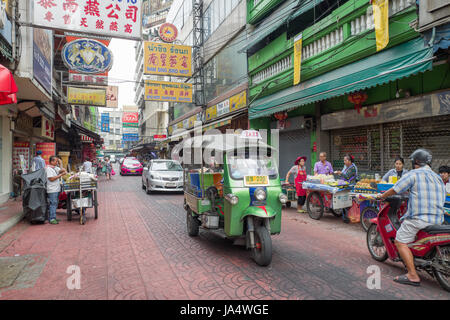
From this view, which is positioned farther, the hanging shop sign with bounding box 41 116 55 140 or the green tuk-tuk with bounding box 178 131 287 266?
the hanging shop sign with bounding box 41 116 55 140

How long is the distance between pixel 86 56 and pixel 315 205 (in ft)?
33.8

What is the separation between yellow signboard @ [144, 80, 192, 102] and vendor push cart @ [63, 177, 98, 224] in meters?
10.8

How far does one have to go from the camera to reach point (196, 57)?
24.2 metres

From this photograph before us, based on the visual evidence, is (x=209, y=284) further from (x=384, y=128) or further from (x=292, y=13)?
(x=292, y=13)

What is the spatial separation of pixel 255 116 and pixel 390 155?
6776 millimetres

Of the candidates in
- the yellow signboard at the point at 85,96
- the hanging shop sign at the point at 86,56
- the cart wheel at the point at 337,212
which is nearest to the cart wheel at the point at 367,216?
the cart wheel at the point at 337,212

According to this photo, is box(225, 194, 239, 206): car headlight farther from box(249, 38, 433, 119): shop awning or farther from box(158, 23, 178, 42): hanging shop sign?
box(158, 23, 178, 42): hanging shop sign

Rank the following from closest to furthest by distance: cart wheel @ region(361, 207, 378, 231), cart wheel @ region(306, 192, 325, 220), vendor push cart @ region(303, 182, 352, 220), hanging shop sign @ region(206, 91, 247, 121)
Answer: cart wheel @ region(361, 207, 378, 231), vendor push cart @ region(303, 182, 352, 220), cart wheel @ region(306, 192, 325, 220), hanging shop sign @ region(206, 91, 247, 121)

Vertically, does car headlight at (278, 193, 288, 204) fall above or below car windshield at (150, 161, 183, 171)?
below

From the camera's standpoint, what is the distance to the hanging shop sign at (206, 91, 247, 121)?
16.8 m

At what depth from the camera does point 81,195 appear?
8.29 metres

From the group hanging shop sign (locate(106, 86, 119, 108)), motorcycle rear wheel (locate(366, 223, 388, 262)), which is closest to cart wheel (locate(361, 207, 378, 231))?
motorcycle rear wheel (locate(366, 223, 388, 262))

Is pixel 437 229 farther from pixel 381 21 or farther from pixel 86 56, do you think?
pixel 86 56

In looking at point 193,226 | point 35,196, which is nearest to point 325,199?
point 193,226
